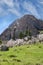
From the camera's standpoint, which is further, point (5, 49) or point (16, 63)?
point (5, 49)

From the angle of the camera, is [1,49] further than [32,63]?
Yes

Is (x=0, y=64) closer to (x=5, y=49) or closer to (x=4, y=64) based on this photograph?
(x=4, y=64)

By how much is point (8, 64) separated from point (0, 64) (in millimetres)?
1132

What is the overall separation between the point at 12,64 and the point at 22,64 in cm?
142

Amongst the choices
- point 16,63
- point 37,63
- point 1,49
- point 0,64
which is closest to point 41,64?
point 37,63

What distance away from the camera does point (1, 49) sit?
55500 mm

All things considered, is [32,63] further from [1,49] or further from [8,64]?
[1,49]

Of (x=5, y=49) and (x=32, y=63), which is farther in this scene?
(x=5, y=49)

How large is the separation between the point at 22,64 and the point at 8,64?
2005 millimetres

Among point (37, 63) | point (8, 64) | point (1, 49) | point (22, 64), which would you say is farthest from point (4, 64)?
point (1, 49)

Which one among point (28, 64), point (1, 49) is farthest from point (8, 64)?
point (1, 49)

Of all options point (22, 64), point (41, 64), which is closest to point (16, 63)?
point (22, 64)

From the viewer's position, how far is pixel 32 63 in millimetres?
31781

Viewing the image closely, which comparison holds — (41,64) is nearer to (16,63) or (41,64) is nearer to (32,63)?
(32,63)
